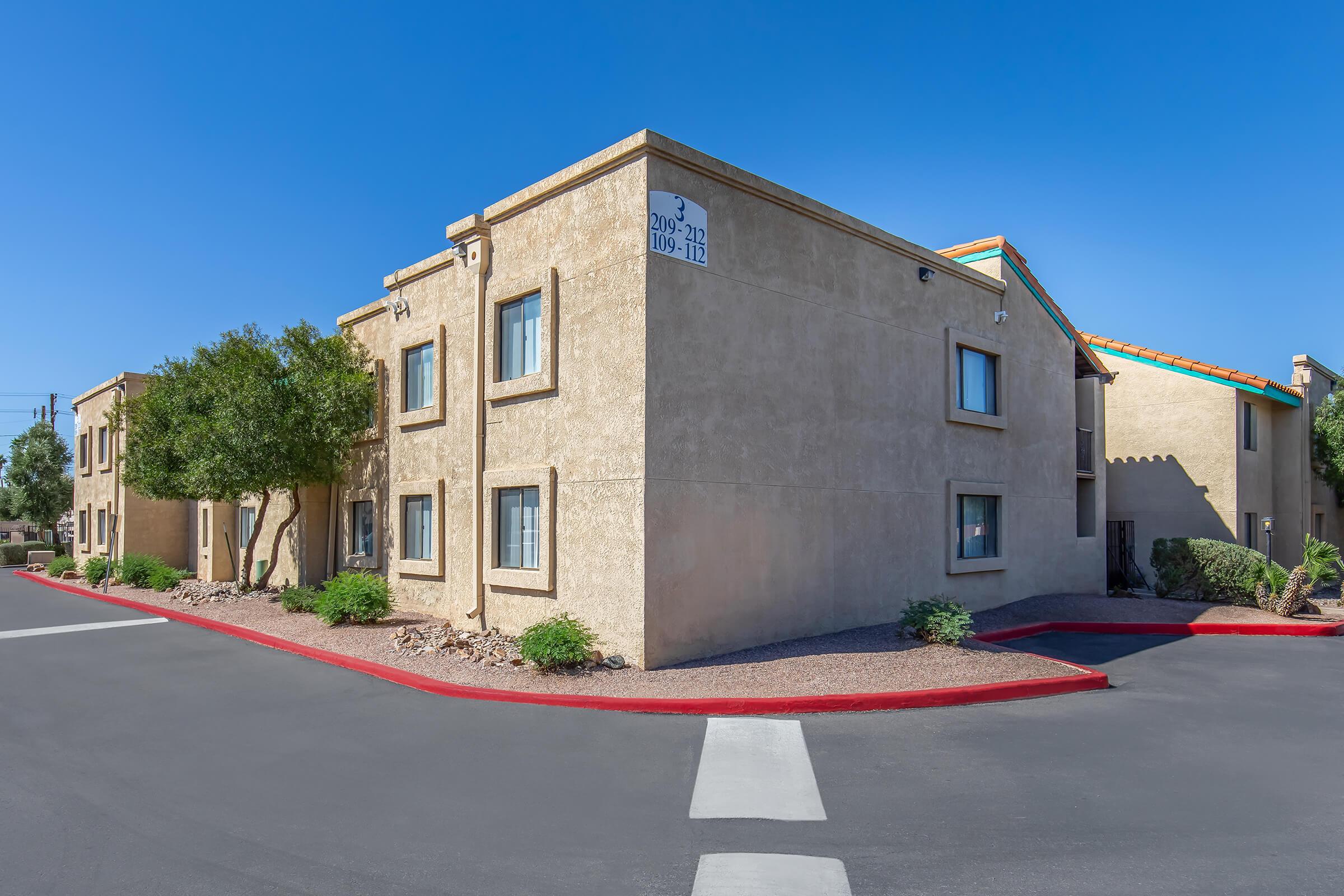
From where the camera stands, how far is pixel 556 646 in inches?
420

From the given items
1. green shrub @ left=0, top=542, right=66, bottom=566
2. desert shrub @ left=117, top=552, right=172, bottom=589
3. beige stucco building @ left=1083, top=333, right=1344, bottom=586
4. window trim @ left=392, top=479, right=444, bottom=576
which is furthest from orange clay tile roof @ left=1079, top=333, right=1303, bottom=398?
green shrub @ left=0, top=542, right=66, bottom=566

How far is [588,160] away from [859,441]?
6.26 meters

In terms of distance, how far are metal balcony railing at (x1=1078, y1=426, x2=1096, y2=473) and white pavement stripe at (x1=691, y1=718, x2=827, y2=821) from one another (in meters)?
14.8

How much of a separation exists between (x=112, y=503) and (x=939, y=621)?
94.3ft

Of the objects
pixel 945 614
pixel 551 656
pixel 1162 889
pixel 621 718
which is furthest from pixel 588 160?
pixel 1162 889

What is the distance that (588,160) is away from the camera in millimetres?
11891

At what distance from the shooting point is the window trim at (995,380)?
1628 cm

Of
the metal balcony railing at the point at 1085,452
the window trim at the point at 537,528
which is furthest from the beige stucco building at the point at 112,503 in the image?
the metal balcony railing at the point at 1085,452

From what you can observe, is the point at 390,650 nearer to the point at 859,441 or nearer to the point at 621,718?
the point at 621,718

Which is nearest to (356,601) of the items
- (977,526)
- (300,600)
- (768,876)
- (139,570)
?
(300,600)

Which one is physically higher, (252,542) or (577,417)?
(577,417)

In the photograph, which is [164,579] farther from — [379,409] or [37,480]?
[37,480]

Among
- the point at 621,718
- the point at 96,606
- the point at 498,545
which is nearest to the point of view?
the point at 621,718

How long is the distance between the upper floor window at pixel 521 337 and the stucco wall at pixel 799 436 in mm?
2666
